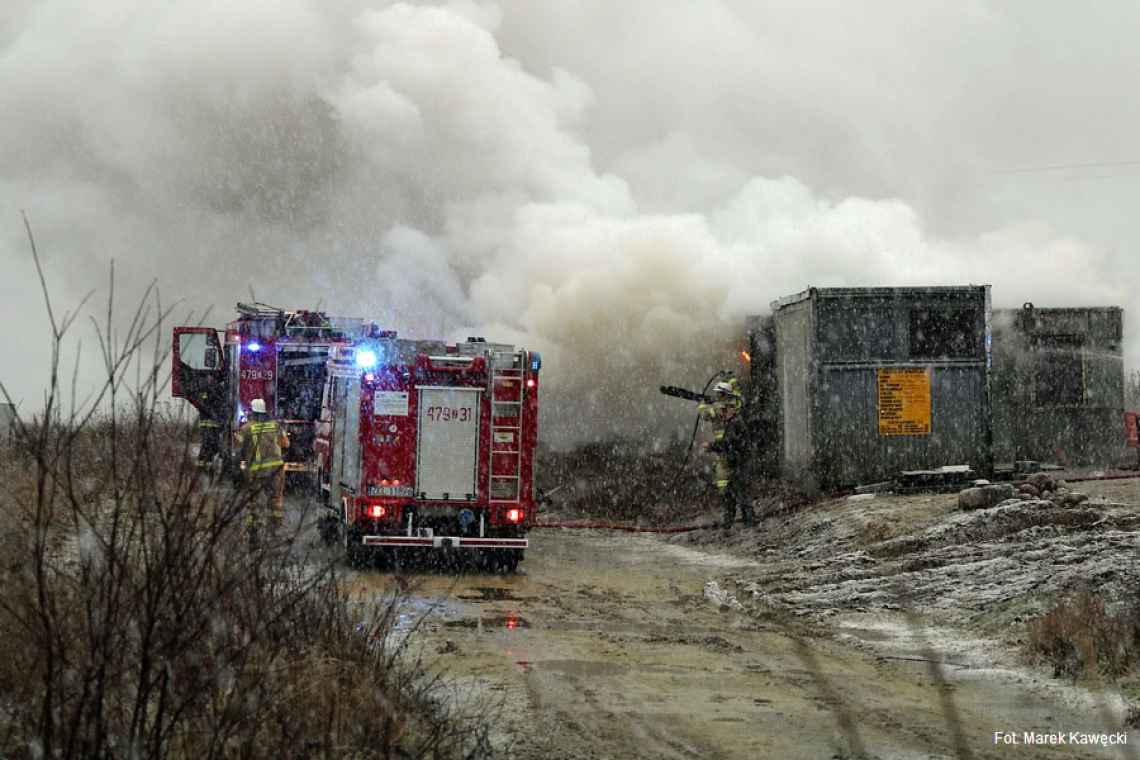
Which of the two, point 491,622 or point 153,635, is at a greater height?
point 153,635

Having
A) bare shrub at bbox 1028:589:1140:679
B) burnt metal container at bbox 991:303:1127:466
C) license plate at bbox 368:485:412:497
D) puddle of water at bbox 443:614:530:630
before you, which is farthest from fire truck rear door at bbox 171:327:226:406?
bare shrub at bbox 1028:589:1140:679

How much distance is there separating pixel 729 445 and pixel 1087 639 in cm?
862

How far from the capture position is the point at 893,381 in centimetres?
1612

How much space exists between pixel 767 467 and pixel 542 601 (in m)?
8.09

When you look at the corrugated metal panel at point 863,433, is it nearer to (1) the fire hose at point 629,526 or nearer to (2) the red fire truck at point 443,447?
(1) the fire hose at point 629,526

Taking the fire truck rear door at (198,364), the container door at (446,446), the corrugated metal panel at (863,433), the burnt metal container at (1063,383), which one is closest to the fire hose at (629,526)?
the corrugated metal panel at (863,433)

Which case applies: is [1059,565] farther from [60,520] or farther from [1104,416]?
[1104,416]

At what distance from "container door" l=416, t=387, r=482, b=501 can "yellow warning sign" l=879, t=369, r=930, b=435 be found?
6.03 m

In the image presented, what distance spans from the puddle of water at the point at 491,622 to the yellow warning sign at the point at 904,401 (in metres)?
7.89

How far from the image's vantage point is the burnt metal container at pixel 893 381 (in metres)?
16.1

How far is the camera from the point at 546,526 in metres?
17.6

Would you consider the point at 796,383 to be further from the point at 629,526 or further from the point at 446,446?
the point at 446,446

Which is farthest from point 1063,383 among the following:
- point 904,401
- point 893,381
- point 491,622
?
point 491,622

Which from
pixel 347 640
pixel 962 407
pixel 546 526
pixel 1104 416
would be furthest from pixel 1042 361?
pixel 347 640
